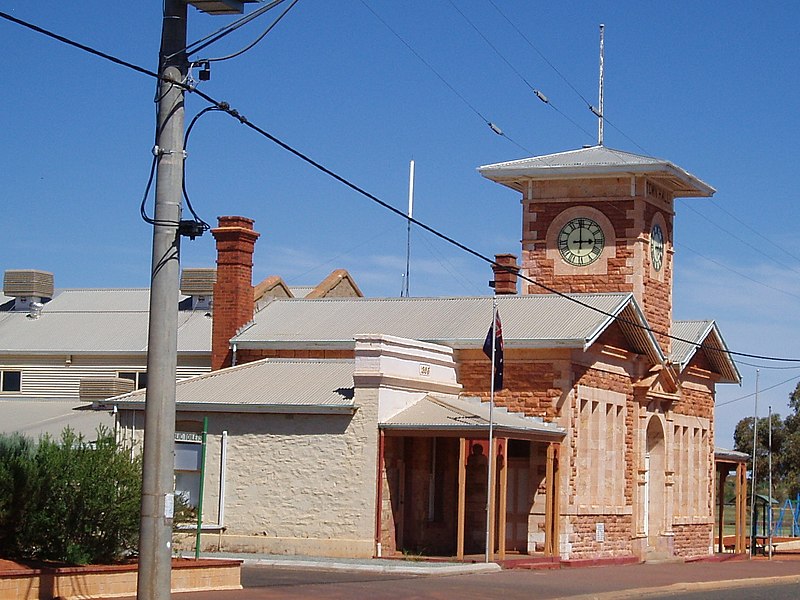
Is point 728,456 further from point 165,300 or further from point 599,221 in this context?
point 165,300

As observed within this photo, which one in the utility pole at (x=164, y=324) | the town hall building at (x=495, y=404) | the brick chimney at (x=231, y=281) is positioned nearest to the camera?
the utility pole at (x=164, y=324)

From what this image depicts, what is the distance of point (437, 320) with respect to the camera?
3588 centimetres

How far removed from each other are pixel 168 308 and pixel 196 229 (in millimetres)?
852

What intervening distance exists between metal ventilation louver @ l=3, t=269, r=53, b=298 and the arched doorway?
65.3 feet

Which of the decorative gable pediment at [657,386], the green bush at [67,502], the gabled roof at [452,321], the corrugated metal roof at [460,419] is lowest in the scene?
the green bush at [67,502]

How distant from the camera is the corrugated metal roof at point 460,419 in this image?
29.0 metres

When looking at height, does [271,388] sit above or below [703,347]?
below

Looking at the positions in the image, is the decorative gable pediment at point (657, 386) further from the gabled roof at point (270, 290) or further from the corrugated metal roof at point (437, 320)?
the gabled roof at point (270, 290)

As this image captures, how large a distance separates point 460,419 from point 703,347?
590 inches

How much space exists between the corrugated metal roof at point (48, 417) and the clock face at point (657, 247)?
15.9 m

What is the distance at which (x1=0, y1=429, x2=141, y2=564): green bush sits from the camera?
722 inches

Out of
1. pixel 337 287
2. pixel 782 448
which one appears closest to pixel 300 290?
pixel 337 287

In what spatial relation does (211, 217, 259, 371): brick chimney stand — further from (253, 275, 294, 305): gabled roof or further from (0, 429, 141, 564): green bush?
(0, 429, 141, 564): green bush

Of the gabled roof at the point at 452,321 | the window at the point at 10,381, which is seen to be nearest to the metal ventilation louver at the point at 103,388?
the window at the point at 10,381
